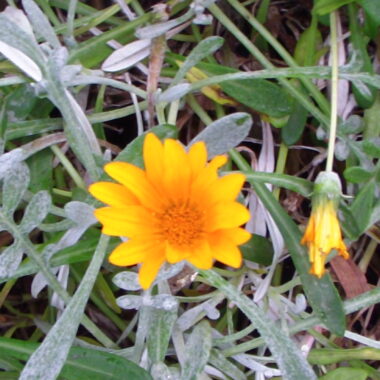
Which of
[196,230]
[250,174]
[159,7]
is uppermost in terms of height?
[159,7]

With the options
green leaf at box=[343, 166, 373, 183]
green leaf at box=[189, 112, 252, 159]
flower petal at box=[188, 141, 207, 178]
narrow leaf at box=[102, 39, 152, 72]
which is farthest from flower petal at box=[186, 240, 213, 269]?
narrow leaf at box=[102, 39, 152, 72]

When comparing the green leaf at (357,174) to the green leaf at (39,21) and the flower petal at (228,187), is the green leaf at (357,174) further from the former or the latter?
the green leaf at (39,21)

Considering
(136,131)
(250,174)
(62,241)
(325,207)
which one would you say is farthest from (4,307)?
(325,207)

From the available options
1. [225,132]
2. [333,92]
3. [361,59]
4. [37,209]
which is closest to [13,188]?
[37,209]

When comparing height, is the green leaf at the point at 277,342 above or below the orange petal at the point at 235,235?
below

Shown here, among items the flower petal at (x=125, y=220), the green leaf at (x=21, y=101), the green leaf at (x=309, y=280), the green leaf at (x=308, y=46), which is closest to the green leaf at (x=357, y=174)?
the green leaf at (x=309, y=280)

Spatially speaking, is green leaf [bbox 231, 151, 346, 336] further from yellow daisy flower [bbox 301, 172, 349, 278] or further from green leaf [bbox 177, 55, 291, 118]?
green leaf [bbox 177, 55, 291, 118]

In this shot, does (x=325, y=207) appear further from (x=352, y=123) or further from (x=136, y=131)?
(x=136, y=131)
